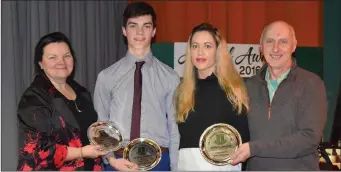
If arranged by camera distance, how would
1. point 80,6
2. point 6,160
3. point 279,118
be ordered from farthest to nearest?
point 80,6 < point 6,160 < point 279,118

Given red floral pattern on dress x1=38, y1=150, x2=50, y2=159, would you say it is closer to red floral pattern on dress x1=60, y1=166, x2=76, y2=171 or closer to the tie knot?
red floral pattern on dress x1=60, y1=166, x2=76, y2=171

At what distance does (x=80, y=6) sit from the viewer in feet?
14.9

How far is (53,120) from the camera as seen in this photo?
273 centimetres

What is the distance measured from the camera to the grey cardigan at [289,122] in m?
2.57

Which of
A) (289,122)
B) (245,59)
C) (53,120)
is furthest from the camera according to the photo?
(245,59)

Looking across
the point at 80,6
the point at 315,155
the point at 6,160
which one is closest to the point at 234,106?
the point at 315,155

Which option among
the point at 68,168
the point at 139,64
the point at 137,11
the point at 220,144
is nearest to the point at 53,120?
the point at 68,168

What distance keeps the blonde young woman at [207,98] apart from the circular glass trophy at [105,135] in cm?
39

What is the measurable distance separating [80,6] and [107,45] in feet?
1.57

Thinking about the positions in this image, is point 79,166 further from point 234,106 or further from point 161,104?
point 234,106

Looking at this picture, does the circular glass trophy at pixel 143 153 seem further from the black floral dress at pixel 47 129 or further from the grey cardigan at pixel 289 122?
the grey cardigan at pixel 289 122

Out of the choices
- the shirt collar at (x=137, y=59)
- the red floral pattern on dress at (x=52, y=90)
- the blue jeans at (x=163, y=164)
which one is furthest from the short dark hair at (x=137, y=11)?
the blue jeans at (x=163, y=164)

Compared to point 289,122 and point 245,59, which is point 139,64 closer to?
point 289,122

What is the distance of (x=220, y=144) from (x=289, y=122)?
420mm
